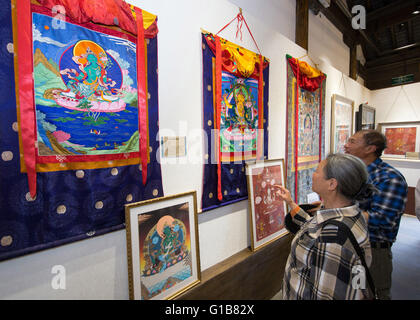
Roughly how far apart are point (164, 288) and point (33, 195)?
2.91 ft

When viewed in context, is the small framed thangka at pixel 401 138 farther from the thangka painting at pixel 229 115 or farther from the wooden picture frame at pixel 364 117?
the thangka painting at pixel 229 115

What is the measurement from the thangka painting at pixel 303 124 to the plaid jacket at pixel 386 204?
871 mm

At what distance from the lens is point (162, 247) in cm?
123

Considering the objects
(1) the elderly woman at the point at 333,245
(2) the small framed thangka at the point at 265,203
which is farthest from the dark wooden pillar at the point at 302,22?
(1) the elderly woman at the point at 333,245

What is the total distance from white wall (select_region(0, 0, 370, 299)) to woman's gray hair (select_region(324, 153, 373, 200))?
84cm

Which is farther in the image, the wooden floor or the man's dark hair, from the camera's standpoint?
the wooden floor

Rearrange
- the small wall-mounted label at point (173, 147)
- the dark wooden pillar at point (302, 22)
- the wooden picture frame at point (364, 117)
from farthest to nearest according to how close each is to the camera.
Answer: the wooden picture frame at point (364, 117) → the dark wooden pillar at point (302, 22) → the small wall-mounted label at point (173, 147)

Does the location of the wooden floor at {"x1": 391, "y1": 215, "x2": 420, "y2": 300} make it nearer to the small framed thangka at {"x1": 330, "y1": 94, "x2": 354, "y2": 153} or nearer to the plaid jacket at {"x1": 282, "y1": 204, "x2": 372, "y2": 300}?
the small framed thangka at {"x1": 330, "y1": 94, "x2": 354, "y2": 153}

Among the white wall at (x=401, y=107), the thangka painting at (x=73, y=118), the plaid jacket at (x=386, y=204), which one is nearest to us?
the thangka painting at (x=73, y=118)

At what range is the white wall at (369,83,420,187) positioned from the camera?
464 cm

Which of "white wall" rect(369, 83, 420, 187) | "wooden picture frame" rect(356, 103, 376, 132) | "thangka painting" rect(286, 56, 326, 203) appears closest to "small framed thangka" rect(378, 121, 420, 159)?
"white wall" rect(369, 83, 420, 187)

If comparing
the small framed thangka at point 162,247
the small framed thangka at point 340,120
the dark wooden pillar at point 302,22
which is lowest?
the small framed thangka at point 162,247

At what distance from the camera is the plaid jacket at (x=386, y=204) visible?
4.65 ft

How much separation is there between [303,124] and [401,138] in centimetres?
419
